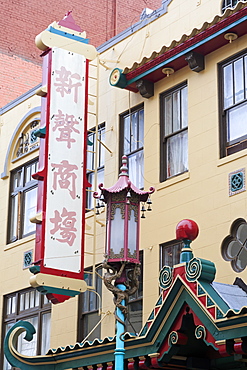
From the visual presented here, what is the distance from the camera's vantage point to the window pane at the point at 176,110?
17703 millimetres

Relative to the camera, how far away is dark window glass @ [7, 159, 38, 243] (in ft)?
72.8

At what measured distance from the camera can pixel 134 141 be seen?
18781mm

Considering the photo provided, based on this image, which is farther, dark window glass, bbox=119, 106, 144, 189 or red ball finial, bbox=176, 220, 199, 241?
dark window glass, bbox=119, 106, 144, 189

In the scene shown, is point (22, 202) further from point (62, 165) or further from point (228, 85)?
point (228, 85)

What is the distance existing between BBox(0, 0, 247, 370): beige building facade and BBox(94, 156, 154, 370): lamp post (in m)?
2.38

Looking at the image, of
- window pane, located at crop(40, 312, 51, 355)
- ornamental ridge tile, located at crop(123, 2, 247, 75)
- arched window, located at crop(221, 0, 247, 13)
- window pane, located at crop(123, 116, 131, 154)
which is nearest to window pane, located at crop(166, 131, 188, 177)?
window pane, located at crop(123, 116, 131, 154)

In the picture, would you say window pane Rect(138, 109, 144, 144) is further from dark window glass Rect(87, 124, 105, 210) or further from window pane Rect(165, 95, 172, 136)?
dark window glass Rect(87, 124, 105, 210)

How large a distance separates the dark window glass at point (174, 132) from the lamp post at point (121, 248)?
3.67 m

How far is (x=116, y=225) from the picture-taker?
13406mm

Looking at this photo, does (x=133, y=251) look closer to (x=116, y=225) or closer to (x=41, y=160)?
(x=116, y=225)

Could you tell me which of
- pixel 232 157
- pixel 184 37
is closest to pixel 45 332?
pixel 232 157

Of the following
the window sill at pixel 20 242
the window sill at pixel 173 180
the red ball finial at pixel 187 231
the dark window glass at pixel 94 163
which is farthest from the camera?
the window sill at pixel 20 242

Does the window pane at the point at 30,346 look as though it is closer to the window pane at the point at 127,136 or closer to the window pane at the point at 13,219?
the window pane at the point at 13,219

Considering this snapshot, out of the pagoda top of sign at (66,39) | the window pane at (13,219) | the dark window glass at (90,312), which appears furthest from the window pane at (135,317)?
the window pane at (13,219)
